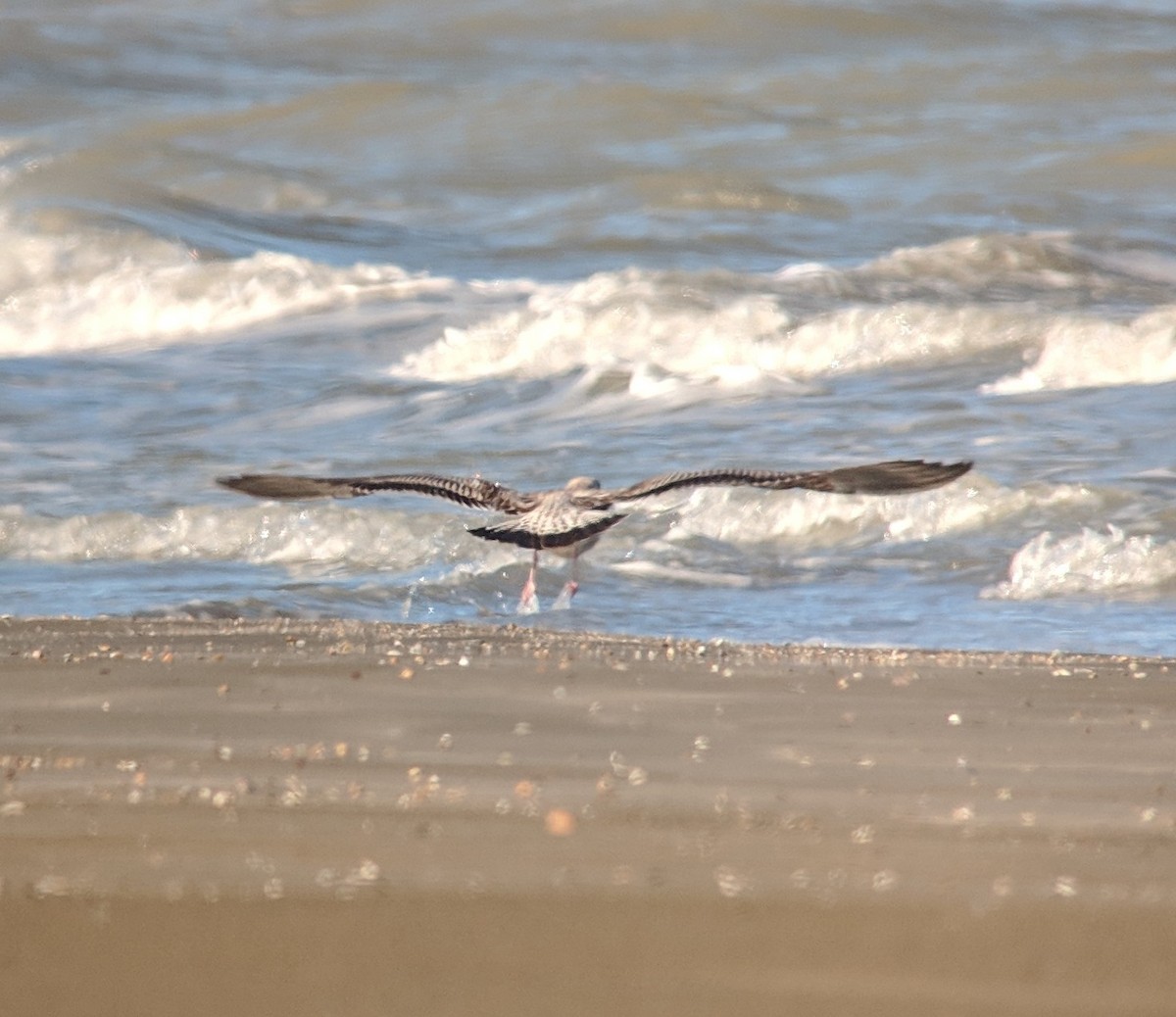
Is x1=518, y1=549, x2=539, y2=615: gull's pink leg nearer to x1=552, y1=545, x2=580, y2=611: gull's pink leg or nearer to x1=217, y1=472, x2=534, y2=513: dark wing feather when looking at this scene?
x1=552, y1=545, x2=580, y2=611: gull's pink leg

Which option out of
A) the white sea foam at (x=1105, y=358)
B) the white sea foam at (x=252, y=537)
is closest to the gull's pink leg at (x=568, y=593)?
the white sea foam at (x=252, y=537)

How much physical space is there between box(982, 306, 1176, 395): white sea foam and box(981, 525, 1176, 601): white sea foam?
119 inches

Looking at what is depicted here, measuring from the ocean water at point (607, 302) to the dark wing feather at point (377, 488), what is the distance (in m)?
0.41

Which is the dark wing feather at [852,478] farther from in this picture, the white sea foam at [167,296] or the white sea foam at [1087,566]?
the white sea foam at [167,296]

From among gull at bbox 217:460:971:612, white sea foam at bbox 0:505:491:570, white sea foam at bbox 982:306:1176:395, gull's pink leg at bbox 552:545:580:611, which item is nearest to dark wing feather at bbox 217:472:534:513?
gull at bbox 217:460:971:612

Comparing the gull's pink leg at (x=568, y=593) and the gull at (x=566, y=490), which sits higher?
the gull at (x=566, y=490)

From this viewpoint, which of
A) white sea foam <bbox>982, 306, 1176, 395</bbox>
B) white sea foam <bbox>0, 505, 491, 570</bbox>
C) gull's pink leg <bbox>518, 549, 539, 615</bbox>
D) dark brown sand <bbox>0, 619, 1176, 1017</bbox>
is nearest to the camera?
dark brown sand <bbox>0, 619, 1176, 1017</bbox>

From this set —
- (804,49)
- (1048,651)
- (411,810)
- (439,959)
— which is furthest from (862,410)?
(804,49)

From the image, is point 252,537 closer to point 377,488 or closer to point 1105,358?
point 377,488

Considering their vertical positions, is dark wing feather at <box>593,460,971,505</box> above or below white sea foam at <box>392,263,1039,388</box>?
below

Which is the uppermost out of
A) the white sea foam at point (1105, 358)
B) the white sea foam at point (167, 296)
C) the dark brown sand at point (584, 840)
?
the white sea foam at point (167, 296)

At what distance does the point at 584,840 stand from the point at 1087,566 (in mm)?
3749

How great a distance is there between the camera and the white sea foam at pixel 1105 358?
31.3 feet

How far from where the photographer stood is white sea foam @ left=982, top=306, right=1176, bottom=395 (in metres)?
9.55
